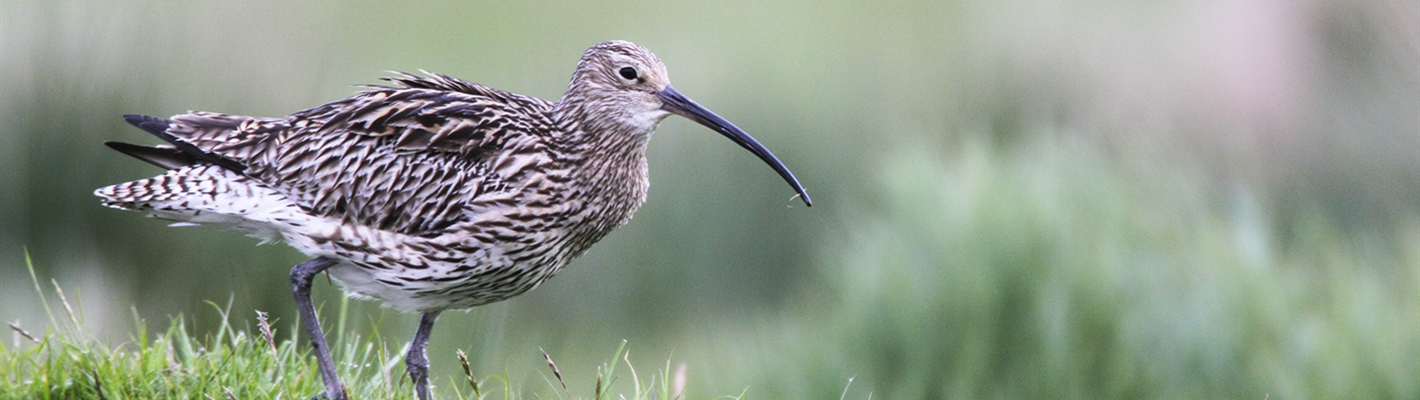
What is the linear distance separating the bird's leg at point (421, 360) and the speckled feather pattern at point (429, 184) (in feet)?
0.43

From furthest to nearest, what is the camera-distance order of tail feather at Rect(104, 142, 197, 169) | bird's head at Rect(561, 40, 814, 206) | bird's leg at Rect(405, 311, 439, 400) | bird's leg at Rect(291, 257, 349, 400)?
tail feather at Rect(104, 142, 197, 169)
bird's head at Rect(561, 40, 814, 206)
bird's leg at Rect(405, 311, 439, 400)
bird's leg at Rect(291, 257, 349, 400)

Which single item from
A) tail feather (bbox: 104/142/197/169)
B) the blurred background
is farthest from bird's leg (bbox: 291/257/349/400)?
tail feather (bbox: 104/142/197/169)

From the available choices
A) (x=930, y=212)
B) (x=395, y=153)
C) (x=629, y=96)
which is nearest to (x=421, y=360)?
(x=395, y=153)

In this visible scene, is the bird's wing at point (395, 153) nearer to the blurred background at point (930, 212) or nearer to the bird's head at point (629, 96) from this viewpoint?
the bird's head at point (629, 96)

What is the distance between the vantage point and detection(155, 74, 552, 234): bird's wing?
4.93 meters

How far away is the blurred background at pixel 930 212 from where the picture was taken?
646 centimetres

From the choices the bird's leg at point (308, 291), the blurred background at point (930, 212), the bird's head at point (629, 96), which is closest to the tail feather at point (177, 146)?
the bird's leg at point (308, 291)

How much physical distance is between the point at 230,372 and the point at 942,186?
354 centimetres

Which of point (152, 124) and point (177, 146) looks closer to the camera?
point (177, 146)

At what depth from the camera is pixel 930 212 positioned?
22.6 ft

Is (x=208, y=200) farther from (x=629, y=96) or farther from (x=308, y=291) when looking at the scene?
(x=629, y=96)

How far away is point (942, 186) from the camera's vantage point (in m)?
6.93

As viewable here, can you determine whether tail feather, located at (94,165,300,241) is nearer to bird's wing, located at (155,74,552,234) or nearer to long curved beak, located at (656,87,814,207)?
bird's wing, located at (155,74,552,234)

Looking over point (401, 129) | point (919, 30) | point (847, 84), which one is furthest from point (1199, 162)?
point (919, 30)
